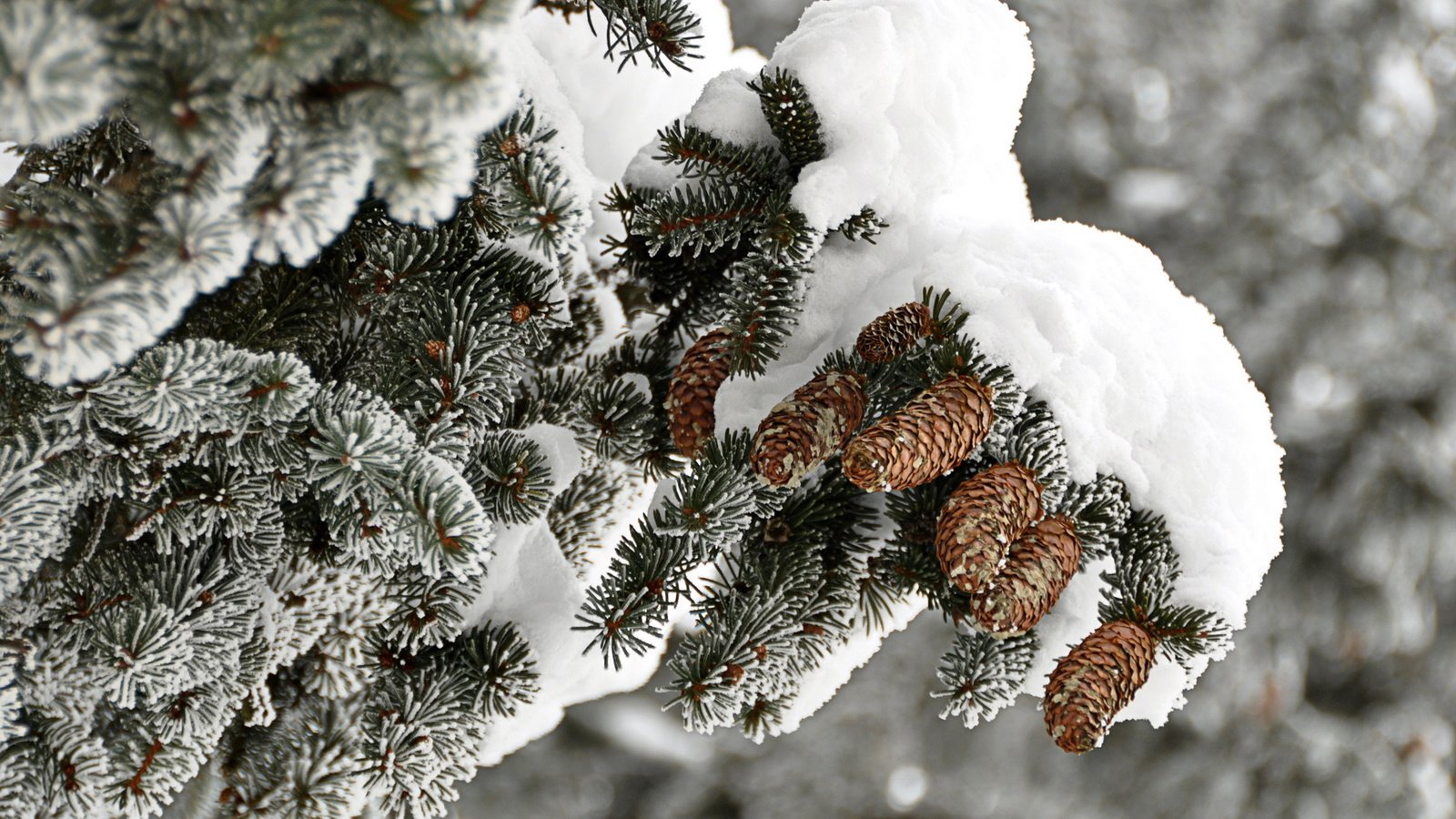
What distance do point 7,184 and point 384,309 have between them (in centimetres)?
25

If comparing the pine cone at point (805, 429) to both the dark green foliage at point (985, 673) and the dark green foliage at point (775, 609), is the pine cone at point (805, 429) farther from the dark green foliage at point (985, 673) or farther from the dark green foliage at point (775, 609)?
the dark green foliage at point (985, 673)

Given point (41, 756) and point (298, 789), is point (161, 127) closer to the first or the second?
point (41, 756)

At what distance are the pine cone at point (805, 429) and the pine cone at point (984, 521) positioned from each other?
0.04 meters

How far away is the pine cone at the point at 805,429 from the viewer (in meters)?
0.69

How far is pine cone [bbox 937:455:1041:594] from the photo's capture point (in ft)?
2.17

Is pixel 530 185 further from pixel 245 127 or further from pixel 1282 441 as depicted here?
pixel 1282 441

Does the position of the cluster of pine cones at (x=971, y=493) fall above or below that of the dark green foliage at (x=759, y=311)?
below

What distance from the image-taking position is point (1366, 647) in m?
2.39

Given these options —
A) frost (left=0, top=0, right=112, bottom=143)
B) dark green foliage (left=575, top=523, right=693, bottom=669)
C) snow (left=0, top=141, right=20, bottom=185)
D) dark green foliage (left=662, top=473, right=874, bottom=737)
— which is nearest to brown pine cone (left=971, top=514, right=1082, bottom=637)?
dark green foliage (left=662, top=473, right=874, bottom=737)

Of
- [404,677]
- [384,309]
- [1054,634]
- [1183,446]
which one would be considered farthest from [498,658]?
[1183,446]

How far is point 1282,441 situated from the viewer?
253 centimetres

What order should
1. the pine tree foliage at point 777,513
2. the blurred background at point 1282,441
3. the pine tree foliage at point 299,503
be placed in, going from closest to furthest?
the pine tree foliage at point 299,503 → the pine tree foliage at point 777,513 → the blurred background at point 1282,441

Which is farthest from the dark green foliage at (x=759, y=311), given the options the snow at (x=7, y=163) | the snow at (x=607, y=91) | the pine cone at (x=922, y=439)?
the snow at (x=7, y=163)

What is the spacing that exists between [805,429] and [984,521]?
0.15 metres
